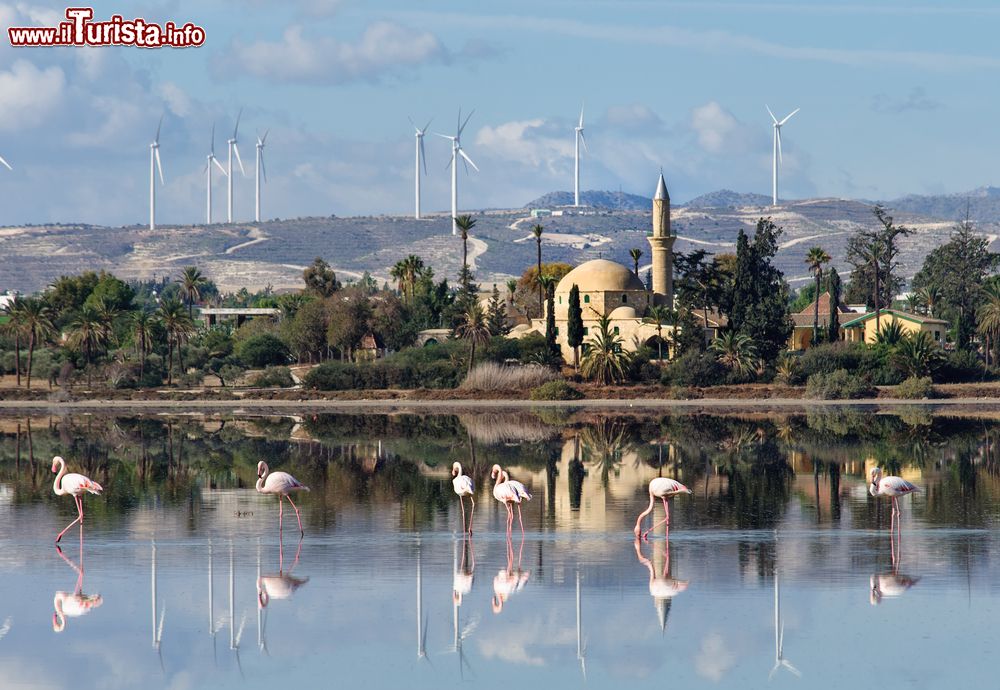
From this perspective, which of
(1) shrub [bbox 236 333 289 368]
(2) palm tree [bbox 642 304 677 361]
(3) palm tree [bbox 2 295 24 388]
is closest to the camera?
(3) palm tree [bbox 2 295 24 388]

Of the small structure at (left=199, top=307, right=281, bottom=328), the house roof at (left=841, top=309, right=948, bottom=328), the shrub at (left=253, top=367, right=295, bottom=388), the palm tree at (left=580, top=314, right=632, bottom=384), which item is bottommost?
the shrub at (left=253, top=367, right=295, bottom=388)

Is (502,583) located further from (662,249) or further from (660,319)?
(662,249)

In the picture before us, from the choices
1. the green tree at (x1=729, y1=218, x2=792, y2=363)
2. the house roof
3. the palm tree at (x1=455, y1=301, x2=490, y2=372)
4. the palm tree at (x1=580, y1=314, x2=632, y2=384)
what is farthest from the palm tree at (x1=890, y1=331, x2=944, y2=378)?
the palm tree at (x1=455, y1=301, x2=490, y2=372)

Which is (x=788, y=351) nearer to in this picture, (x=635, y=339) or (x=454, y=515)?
(x=635, y=339)

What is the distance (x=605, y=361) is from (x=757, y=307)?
32.7 ft

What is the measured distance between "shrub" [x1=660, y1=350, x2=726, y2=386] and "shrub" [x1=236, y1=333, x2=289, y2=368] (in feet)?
92.6

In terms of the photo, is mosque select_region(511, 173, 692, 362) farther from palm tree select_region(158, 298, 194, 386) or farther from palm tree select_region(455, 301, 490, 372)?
palm tree select_region(158, 298, 194, 386)

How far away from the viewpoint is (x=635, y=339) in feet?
327

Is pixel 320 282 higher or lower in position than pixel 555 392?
higher

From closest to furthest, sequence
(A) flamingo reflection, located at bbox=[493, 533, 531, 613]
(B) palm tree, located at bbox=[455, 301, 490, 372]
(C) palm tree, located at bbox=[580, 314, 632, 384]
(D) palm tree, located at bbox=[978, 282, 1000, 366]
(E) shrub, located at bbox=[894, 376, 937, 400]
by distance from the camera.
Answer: (A) flamingo reflection, located at bbox=[493, 533, 531, 613], (E) shrub, located at bbox=[894, 376, 937, 400], (C) palm tree, located at bbox=[580, 314, 632, 384], (B) palm tree, located at bbox=[455, 301, 490, 372], (D) palm tree, located at bbox=[978, 282, 1000, 366]

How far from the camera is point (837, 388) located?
8656cm

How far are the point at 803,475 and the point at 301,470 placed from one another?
13.8 metres

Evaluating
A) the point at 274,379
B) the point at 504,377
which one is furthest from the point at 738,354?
the point at 274,379

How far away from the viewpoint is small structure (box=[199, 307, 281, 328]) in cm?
13600
